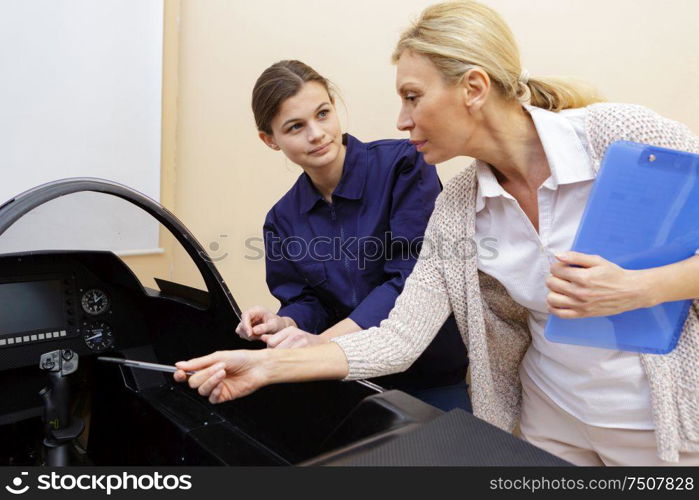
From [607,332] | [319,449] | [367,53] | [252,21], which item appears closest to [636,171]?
[607,332]

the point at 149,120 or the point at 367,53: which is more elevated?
the point at 367,53

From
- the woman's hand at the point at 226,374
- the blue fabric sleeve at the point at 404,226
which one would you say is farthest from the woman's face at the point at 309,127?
the woman's hand at the point at 226,374

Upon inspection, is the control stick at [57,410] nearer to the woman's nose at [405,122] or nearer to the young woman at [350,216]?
the young woman at [350,216]

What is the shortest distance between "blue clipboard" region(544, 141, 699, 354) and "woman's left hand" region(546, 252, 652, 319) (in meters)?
0.04

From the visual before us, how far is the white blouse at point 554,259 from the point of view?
825 millimetres

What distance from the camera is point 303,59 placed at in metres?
1.87

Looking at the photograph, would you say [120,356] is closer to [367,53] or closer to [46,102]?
[46,102]

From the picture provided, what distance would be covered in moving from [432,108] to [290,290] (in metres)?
0.69

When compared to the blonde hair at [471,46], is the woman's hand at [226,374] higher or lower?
lower

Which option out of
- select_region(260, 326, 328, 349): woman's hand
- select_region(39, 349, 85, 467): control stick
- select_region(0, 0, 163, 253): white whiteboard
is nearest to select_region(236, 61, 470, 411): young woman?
select_region(260, 326, 328, 349): woman's hand

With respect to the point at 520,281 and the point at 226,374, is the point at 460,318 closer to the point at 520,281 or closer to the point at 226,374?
the point at 520,281

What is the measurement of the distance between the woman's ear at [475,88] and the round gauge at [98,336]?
0.90m
